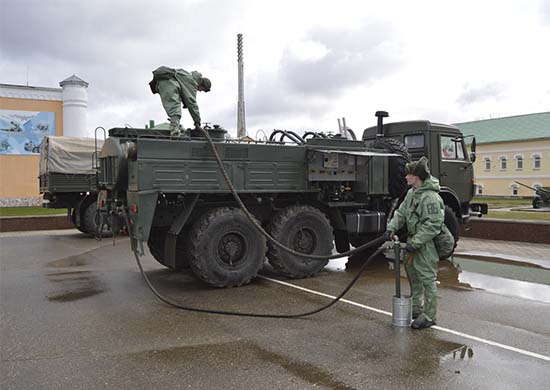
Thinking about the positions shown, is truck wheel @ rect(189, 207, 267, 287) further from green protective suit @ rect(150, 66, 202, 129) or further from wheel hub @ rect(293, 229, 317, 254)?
green protective suit @ rect(150, 66, 202, 129)

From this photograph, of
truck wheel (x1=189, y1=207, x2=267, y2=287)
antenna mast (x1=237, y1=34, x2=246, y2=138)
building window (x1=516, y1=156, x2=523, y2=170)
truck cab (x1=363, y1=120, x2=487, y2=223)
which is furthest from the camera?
building window (x1=516, y1=156, x2=523, y2=170)

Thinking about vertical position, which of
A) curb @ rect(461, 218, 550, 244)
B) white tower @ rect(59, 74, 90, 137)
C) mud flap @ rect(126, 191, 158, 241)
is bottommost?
curb @ rect(461, 218, 550, 244)

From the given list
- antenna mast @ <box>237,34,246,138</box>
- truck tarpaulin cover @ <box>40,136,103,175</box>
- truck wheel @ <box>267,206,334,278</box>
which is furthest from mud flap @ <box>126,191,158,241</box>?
antenna mast @ <box>237,34,246,138</box>

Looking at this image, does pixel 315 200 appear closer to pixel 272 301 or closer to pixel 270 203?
pixel 270 203

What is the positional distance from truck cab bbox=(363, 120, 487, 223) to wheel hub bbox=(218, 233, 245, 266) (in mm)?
4356

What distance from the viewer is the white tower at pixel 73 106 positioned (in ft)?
93.4

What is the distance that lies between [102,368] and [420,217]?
3503 mm

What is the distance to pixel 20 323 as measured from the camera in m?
5.98

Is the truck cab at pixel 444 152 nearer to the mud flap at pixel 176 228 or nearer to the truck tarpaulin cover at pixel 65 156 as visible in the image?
the mud flap at pixel 176 228

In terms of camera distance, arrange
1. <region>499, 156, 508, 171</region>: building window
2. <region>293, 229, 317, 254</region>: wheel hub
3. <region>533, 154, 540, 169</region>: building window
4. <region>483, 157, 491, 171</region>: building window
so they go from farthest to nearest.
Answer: <region>483, 157, 491, 171</region>: building window → <region>499, 156, 508, 171</region>: building window → <region>533, 154, 540, 169</region>: building window → <region>293, 229, 317, 254</region>: wheel hub

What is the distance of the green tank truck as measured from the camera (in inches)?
289

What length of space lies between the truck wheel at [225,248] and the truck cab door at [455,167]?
463 centimetres

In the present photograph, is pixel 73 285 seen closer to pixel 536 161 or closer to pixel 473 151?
pixel 473 151

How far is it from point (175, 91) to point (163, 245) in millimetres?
2462
